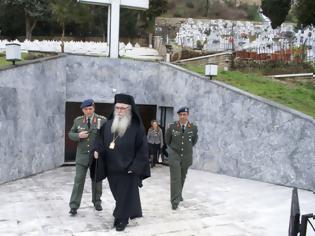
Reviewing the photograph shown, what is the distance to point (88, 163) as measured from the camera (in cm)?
705

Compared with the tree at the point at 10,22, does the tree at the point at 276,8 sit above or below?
below

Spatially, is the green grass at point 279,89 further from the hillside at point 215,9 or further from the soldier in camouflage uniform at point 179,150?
the hillside at point 215,9

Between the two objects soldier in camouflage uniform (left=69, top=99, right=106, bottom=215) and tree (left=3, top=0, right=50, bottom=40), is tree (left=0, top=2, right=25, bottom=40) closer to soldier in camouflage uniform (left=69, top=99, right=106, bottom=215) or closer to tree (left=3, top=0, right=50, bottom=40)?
tree (left=3, top=0, right=50, bottom=40)

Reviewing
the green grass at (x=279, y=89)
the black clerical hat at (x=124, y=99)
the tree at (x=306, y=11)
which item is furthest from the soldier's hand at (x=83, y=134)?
the tree at (x=306, y=11)

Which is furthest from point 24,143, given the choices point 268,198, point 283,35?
point 283,35

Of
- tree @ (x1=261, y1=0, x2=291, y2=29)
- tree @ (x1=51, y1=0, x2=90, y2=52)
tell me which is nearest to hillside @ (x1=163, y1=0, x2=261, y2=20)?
tree @ (x1=51, y1=0, x2=90, y2=52)

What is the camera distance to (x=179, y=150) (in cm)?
782

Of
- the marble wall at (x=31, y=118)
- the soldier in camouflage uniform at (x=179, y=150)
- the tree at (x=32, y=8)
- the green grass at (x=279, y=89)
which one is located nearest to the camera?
the soldier in camouflage uniform at (x=179, y=150)

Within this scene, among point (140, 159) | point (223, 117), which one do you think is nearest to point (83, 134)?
point (140, 159)

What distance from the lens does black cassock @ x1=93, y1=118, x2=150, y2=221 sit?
637 cm

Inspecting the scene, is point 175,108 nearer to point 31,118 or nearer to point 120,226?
point 31,118

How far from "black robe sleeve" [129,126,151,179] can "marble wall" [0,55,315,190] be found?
3.82 m

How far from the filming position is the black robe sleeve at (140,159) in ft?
20.7

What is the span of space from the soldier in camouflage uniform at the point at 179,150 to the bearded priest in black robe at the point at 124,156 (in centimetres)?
124
